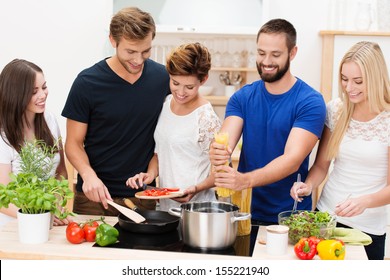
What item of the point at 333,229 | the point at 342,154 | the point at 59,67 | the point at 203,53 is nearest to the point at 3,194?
the point at 203,53

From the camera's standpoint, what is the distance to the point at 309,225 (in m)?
2.16

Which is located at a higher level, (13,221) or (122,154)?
(122,154)

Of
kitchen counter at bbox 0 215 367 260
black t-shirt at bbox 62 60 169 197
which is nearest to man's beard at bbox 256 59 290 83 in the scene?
black t-shirt at bbox 62 60 169 197

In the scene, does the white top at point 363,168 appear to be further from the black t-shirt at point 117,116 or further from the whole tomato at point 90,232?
the whole tomato at point 90,232

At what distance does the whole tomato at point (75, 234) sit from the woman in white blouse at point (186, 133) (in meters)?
0.45

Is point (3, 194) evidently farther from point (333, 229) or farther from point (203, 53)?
point (333, 229)

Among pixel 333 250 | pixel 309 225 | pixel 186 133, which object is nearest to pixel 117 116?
pixel 186 133

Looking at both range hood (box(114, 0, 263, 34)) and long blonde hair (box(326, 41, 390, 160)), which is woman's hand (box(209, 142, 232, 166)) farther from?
range hood (box(114, 0, 263, 34))

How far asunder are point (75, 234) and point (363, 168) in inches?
49.5

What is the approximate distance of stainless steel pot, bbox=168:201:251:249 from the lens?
211 centimetres

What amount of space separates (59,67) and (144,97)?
2405mm

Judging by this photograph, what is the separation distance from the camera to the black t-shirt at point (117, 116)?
2.76m

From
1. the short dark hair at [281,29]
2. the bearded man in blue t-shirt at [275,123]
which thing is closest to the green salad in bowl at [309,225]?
the bearded man in blue t-shirt at [275,123]

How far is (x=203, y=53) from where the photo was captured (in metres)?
2.57
